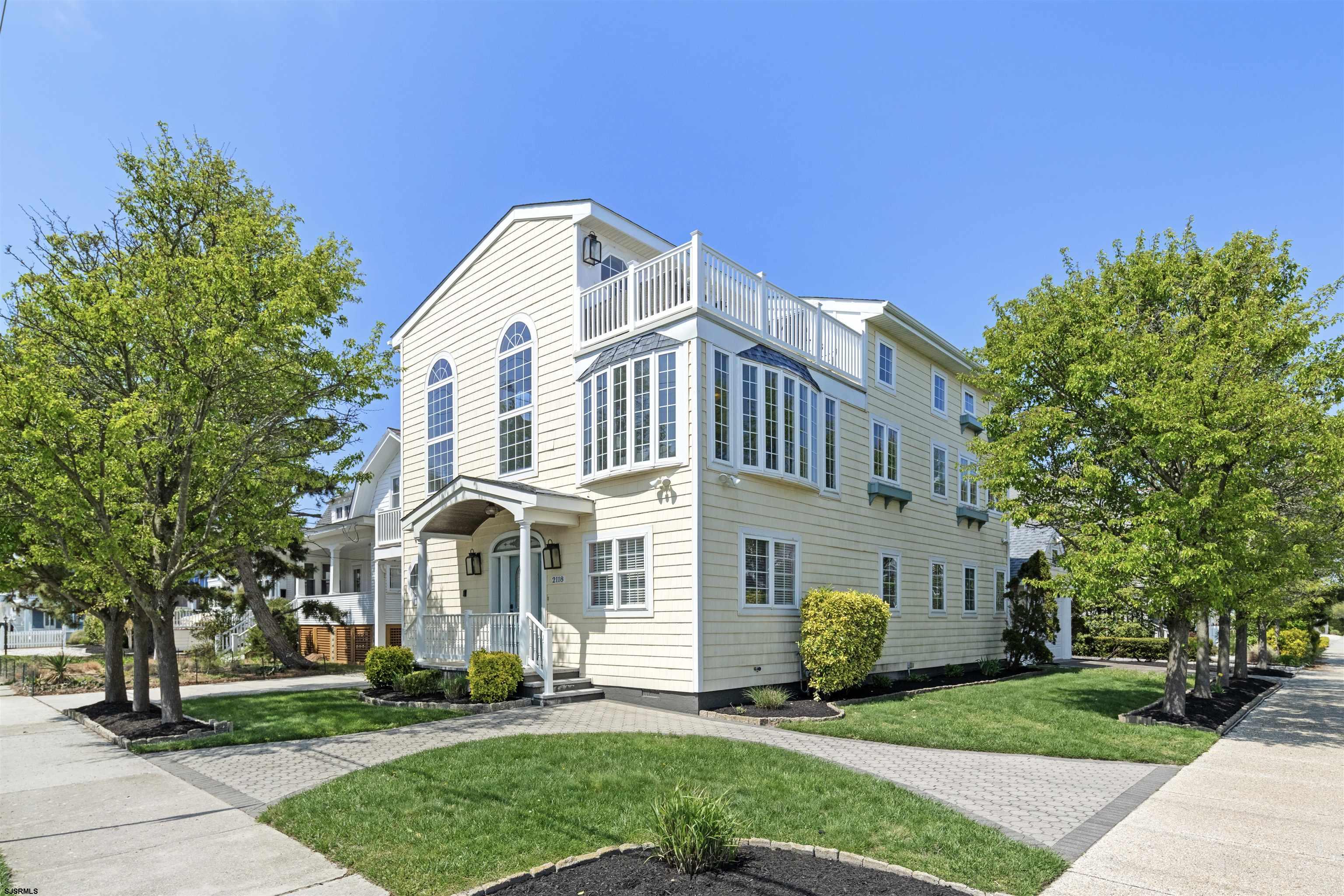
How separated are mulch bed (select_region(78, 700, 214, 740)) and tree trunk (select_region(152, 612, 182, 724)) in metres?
0.14

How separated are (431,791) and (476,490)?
7.76 metres

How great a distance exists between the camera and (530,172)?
17.3 metres

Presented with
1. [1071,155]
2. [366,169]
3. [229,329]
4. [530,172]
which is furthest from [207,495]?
[1071,155]

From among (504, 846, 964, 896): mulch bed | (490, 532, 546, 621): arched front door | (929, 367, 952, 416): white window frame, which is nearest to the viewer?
(504, 846, 964, 896): mulch bed

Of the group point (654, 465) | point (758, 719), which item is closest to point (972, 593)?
point (758, 719)

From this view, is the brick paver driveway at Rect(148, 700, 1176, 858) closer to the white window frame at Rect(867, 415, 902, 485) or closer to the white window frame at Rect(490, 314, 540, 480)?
the white window frame at Rect(490, 314, 540, 480)

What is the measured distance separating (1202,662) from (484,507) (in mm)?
14071

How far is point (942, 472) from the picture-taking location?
66.6 ft

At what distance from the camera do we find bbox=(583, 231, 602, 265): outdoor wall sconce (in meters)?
15.0

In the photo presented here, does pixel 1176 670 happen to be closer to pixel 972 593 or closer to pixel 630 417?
pixel 972 593

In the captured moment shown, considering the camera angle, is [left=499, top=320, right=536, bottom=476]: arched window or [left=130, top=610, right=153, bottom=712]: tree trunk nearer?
[left=130, top=610, right=153, bottom=712]: tree trunk

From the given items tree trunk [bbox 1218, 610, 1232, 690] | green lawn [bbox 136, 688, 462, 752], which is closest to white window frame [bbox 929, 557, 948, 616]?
tree trunk [bbox 1218, 610, 1232, 690]

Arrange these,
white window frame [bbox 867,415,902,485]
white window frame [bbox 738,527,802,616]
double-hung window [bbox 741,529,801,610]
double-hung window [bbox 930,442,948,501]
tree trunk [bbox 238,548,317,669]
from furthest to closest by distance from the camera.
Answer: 1. tree trunk [bbox 238,548,317,669]
2. double-hung window [bbox 930,442,948,501]
3. white window frame [bbox 867,415,902,485]
4. double-hung window [bbox 741,529,801,610]
5. white window frame [bbox 738,527,802,616]

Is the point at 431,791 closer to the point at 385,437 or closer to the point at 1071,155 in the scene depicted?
the point at 1071,155
